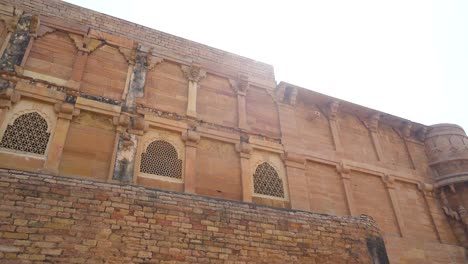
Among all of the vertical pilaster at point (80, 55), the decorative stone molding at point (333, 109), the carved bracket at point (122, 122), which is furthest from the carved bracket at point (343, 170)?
the vertical pilaster at point (80, 55)

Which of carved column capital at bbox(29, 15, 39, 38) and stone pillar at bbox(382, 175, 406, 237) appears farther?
stone pillar at bbox(382, 175, 406, 237)

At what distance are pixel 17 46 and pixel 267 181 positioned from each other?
6637mm

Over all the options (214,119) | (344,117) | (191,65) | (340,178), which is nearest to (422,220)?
(340,178)

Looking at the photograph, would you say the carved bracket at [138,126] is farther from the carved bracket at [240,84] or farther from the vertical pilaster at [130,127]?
the carved bracket at [240,84]

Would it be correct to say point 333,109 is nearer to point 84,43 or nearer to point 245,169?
point 245,169

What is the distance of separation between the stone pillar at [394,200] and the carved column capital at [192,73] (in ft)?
20.3

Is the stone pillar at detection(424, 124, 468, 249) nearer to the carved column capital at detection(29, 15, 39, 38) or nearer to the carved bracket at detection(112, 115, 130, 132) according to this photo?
the carved bracket at detection(112, 115, 130, 132)

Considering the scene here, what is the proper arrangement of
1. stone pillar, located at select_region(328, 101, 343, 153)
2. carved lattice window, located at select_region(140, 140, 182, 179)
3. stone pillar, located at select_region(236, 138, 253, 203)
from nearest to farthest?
carved lattice window, located at select_region(140, 140, 182, 179)
stone pillar, located at select_region(236, 138, 253, 203)
stone pillar, located at select_region(328, 101, 343, 153)

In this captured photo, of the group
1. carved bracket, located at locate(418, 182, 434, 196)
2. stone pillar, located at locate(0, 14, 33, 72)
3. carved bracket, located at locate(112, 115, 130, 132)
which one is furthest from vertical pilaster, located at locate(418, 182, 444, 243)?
stone pillar, located at locate(0, 14, 33, 72)

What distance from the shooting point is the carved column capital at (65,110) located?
796 cm

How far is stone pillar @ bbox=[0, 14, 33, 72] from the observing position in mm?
7992

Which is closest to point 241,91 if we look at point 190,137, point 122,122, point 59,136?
point 190,137

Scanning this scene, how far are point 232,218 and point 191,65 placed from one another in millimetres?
5169

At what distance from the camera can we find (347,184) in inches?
403
